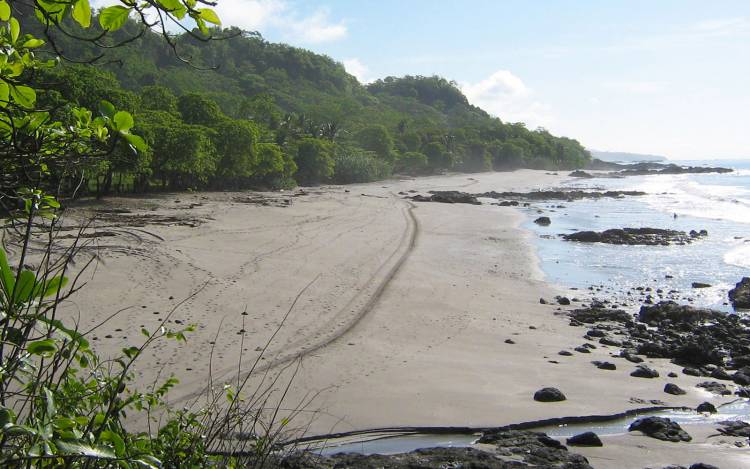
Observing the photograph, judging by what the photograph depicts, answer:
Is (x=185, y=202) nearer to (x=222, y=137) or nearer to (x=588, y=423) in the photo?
(x=222, y=137)

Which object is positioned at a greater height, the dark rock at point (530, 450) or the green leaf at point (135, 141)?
the green leaf at point (135, 141)

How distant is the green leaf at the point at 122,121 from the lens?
198 cm

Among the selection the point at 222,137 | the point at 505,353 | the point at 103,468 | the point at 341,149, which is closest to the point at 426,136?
the point at 341,149

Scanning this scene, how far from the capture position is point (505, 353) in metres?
10.6

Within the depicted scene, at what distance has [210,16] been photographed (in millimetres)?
1854

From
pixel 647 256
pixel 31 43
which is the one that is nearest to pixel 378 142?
pixel 647 256

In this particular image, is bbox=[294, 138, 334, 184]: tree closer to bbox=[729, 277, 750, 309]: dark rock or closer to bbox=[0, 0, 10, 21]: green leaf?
bbox=[729, 277, 750, 309]: dark rock

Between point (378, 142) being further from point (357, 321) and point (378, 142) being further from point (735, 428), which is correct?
point (735, 428)

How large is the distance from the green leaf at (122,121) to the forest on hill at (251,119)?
50mm

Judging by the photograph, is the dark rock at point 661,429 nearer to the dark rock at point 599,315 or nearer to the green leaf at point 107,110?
the dark rock at point 599,315

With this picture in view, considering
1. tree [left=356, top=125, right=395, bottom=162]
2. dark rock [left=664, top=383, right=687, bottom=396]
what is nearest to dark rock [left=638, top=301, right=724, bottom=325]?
dark rock [left=664, top=383, right=687, bottom=396]

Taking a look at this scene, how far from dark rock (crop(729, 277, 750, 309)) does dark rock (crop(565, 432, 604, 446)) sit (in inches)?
410

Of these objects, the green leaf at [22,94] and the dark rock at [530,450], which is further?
the dark rock at [530,450]

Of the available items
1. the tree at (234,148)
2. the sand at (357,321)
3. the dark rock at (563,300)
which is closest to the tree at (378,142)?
the tree at (234,148)
